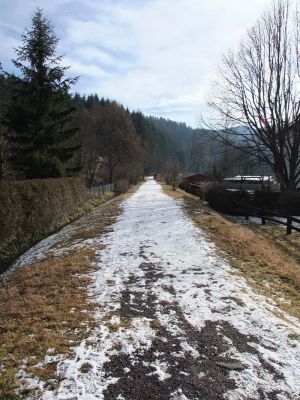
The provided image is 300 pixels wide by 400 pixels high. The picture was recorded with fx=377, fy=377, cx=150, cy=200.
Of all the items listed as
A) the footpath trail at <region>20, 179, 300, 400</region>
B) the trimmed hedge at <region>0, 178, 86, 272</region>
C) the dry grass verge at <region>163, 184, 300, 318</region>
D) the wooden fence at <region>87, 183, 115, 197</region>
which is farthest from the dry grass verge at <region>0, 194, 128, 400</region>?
the wooden fence at <region>87, 183, 115, 197</region>

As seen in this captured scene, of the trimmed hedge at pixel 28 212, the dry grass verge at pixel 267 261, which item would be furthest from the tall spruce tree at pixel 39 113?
the dry grass verge at pixel 267 261

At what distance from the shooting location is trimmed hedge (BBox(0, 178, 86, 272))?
12375mm

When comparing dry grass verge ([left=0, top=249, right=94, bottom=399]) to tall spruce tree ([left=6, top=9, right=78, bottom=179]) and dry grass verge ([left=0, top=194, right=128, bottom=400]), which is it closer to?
dry grass verge ([left=0, top=194, right=128, bottom=400])

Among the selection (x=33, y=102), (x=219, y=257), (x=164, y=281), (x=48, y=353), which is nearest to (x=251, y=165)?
(x=33, y=102)

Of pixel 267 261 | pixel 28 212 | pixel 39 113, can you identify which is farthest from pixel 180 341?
pixel 39 113

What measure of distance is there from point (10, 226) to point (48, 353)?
29.0 feet

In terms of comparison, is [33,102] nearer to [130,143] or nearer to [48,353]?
[48,353]

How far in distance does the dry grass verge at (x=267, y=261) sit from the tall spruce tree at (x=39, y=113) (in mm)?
12218

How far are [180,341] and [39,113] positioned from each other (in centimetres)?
2141

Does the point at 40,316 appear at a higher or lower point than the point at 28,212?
lower

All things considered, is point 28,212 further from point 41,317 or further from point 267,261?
point 41,317

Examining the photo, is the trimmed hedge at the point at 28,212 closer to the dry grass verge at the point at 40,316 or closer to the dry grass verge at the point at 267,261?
the dry grass verge at the point at 40,316

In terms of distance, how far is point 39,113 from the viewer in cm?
2388

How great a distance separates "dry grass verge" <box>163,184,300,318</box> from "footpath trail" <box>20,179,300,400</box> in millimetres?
439
